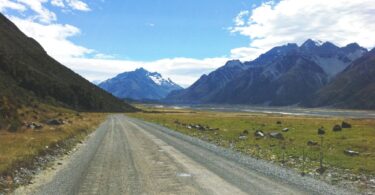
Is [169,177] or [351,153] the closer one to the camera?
[169,177]

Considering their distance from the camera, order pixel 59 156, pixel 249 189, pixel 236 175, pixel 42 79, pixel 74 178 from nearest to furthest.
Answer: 1. pixel 249 189
2. pixel 74 178
3. pixel 236 175
4. pixel 59 156
5. pixel 42 79

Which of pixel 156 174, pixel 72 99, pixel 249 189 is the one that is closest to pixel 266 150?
pixel 156 174

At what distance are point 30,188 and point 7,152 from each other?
38.1ft

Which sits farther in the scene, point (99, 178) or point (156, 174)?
point (156, 174)

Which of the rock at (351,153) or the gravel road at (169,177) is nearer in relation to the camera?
the gravel road at (169,177)

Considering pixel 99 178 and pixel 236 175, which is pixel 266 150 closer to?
pixel 236 175

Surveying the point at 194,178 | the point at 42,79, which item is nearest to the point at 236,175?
the point at 194,178

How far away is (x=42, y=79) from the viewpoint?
584 ft

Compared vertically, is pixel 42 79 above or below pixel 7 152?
above

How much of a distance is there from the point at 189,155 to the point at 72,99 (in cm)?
17499

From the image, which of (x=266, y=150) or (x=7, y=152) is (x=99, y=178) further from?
(x=266, y=150)

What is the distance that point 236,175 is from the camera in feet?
72.2

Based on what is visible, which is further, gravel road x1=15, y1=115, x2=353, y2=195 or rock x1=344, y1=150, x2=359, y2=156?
rock x1=344, y1=150, x2=359, y2=156

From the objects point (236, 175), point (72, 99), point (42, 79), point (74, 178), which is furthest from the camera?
point (72, 99)
